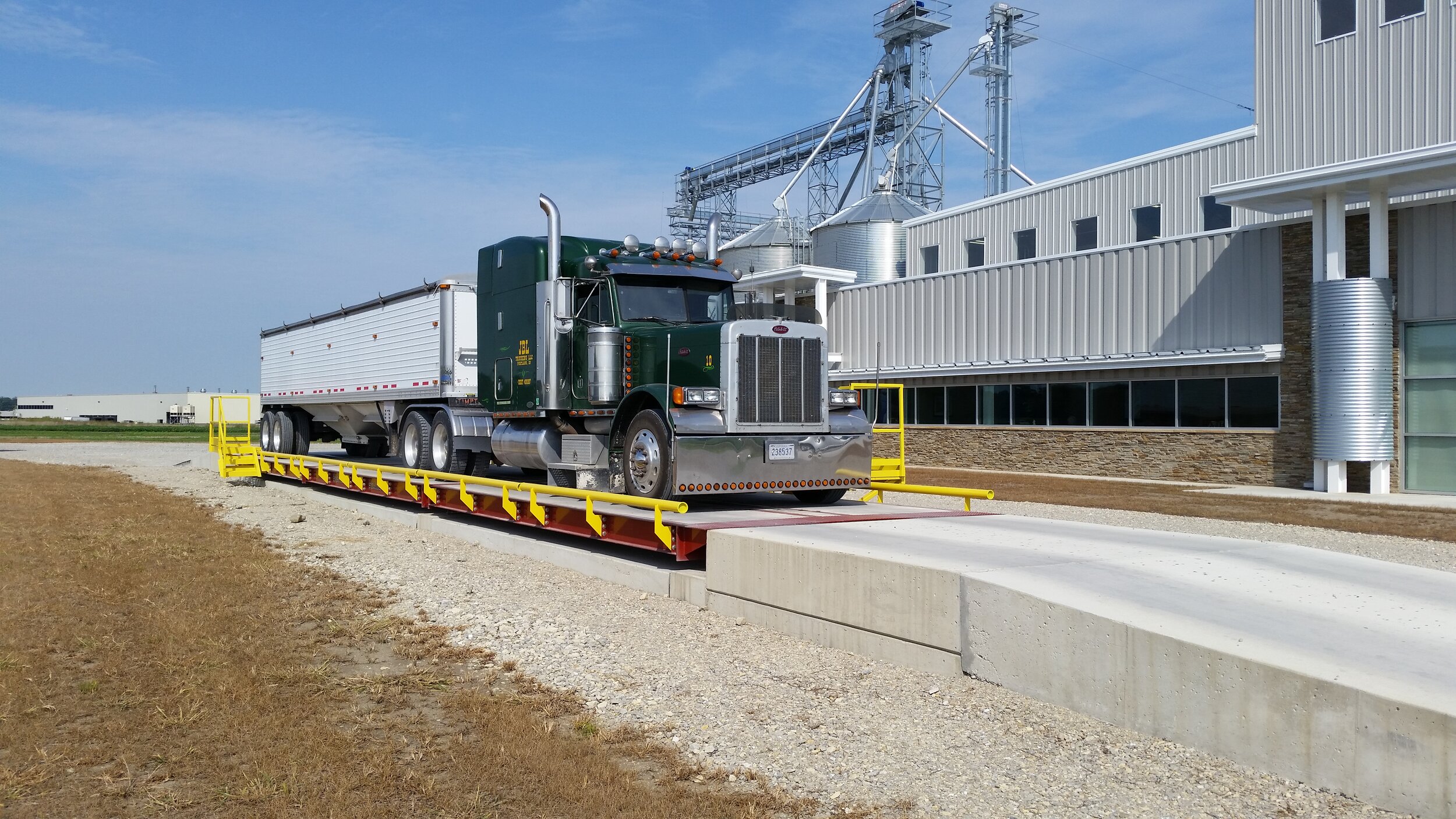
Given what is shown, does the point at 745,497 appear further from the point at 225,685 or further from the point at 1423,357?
the point at 1423,357

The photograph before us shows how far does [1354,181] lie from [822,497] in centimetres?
1222

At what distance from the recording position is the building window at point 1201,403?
864 inches

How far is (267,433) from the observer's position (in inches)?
940

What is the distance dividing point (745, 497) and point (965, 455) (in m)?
16.0

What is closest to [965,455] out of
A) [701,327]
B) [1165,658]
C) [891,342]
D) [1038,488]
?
[891,342]

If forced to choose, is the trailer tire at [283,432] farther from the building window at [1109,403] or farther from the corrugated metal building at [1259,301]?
the building window at [1109,403]

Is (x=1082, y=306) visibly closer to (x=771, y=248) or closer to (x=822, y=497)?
(x=822, y=497)

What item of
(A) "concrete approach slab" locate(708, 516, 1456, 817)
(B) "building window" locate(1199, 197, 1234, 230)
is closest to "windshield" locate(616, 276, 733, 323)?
(A) "concrete approach slab" locate(708, 516, 1456, 817)

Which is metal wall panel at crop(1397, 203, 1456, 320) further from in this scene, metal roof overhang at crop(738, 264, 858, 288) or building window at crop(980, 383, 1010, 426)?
metal roof overhang at crop(738, 264, 858, 288)

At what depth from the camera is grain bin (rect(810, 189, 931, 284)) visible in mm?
34594

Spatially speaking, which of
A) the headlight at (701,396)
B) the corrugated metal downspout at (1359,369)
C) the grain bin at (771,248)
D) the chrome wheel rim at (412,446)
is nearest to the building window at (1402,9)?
the corrugated metal downspout at (1359,369)

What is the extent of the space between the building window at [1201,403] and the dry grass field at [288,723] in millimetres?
18168

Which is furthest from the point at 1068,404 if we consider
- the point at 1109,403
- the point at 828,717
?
the point at 828,717

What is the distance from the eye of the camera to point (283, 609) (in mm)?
8570
